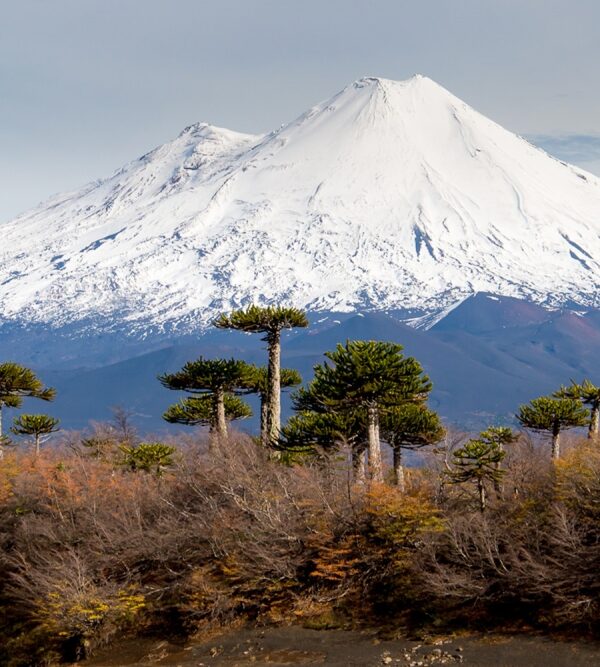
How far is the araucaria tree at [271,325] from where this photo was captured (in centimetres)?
3744

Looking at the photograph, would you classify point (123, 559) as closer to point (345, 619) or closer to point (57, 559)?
point (57, 559)

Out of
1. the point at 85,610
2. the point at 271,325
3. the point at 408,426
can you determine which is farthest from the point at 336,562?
the point at 271,325

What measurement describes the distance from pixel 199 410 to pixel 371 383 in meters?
13.0

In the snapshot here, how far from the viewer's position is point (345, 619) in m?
29.2

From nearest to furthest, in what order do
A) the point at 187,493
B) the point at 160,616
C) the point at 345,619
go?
the point at 345,619 < the point at 160,616 < the point at 187,493

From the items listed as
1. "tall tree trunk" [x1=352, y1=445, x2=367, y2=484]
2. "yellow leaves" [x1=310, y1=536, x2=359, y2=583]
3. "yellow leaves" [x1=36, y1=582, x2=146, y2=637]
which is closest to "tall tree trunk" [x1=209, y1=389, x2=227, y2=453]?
"tall tree trunk" [x1=352, y1=445, x2=367, y2=484]

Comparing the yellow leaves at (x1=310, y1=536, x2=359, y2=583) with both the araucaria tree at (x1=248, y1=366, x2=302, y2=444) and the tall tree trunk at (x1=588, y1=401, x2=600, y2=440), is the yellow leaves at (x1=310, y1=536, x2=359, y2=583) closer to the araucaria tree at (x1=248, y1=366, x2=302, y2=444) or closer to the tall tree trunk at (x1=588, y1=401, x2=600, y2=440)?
the araucaria tree at (x1=248, y1=366, x2=302, y2=444)

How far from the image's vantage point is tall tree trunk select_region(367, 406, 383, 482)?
32.2 meters

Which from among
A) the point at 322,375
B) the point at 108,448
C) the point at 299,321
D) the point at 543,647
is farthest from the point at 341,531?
the point at 108,448

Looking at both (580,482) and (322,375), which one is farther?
(322,375)

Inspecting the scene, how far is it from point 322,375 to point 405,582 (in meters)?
8.03

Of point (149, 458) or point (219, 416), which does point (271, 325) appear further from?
point (149, 458)

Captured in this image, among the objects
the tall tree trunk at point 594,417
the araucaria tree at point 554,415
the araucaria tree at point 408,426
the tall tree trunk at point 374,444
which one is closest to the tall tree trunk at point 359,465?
the tall tree trunk at point 374,444

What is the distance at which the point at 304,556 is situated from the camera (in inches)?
1208
